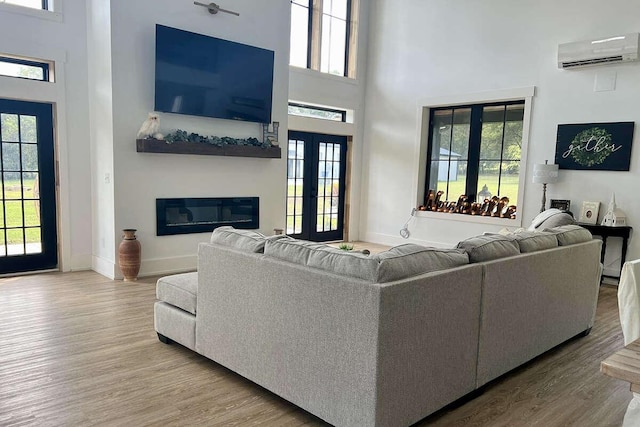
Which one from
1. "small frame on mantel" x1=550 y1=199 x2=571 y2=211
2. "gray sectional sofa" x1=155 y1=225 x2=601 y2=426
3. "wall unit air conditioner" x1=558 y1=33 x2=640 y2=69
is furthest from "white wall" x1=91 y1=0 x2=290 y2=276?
"small frame on mantel" x1=550 y1=199 x2=571 y2=211

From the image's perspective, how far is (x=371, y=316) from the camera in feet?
6.63

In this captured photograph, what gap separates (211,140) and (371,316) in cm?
421

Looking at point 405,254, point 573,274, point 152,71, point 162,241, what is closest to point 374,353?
point 405,254

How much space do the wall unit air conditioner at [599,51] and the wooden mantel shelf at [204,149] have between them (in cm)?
379

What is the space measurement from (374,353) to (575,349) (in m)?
2.22

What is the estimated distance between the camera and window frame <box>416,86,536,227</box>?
6.30m

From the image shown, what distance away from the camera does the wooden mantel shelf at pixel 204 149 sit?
5.13 metres

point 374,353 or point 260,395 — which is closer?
point 374,353

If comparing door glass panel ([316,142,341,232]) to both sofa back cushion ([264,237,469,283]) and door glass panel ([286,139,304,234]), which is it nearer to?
door glass panel ([286,139,304,234])

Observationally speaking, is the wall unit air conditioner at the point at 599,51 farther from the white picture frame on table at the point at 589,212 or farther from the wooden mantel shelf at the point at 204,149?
the wooden mantel shelf at the point at 204,149

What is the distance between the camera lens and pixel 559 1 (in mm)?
5941

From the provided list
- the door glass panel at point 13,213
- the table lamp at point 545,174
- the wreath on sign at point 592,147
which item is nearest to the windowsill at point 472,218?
the table lamp at point 545,174

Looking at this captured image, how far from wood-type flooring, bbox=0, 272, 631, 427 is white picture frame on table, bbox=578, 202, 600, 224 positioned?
80.5 inches

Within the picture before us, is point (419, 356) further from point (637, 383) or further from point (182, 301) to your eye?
point (182, 301)
